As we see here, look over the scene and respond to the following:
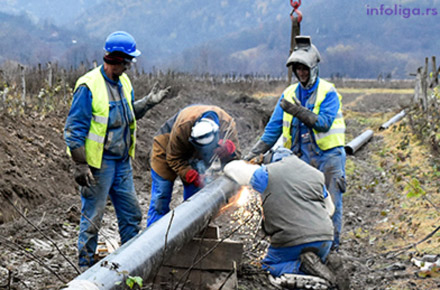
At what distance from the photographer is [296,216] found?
441 cm

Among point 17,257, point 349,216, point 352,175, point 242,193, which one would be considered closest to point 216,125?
point 242,193

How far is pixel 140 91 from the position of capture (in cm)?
1988

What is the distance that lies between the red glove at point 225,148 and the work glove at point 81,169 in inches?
50.4

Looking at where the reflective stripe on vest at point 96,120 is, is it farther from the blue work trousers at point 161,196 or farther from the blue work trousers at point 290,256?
the blue work trousers at point 290,256

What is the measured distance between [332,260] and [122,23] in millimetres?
180391

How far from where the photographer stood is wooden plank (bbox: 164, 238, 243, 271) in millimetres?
4125

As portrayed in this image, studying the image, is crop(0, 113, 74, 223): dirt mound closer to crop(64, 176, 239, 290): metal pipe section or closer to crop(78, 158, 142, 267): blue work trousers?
crop(78, 158, 142, 267): blue work trousers

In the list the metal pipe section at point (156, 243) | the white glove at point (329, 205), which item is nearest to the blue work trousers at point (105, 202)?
the metal pipe section at point (156, 243)

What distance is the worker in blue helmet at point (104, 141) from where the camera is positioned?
444 cm

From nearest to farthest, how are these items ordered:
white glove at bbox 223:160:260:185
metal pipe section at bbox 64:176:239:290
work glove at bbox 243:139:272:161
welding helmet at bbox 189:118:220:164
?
metal pipe section at bbox 64:176:239:290 < white glove at bbox 223:160:260:185 < welding helmet at bbox 189:118:220:164 < work glove at bbox 243:139:272:161

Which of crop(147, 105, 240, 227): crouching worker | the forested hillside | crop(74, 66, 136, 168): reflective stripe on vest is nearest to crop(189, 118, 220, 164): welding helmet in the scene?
crop(147, 105, 240, 227): crouching worker

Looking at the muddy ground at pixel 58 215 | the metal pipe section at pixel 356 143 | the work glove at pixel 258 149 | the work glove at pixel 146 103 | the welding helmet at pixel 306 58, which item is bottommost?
the metal pipe section at pixel 356 143

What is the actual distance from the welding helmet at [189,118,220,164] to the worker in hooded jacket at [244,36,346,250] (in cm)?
56

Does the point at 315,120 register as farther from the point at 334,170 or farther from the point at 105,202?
the point at 105,202
